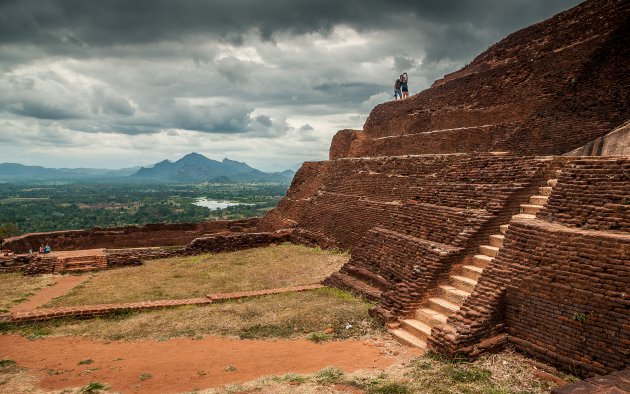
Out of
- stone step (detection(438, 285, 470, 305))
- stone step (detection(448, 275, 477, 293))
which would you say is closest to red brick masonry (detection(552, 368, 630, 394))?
stone step (detection(438, 285, 470, 305))

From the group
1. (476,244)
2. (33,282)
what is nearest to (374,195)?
(476,244)

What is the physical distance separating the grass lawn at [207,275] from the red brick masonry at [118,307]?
788 mm

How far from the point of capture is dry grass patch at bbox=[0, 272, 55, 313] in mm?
11453

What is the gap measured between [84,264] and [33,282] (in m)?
1.98

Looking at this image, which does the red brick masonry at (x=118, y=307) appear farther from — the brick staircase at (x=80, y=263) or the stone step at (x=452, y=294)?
the brick staircase at (x=80, y=263)

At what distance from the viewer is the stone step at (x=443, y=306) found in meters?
7.64

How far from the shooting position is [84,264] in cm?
1559

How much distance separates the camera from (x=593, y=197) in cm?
704

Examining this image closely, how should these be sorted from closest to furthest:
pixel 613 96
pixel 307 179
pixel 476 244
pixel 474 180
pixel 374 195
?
pixel 476 244 < pixel 474 180 < pixel 613 96 < pixel 374 195 < pixel 307 179

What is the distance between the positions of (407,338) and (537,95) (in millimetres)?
10273

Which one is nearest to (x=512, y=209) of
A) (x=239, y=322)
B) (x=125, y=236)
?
(x=239, y=322)

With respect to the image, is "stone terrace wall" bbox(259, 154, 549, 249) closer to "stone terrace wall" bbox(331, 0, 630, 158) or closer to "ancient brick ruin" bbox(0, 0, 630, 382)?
"ancient brick ruin" bbox(0, 0, 630, 382)

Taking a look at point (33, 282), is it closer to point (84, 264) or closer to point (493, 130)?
point (84, 264)

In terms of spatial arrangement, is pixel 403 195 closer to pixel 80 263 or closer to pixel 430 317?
pixel 430 317
